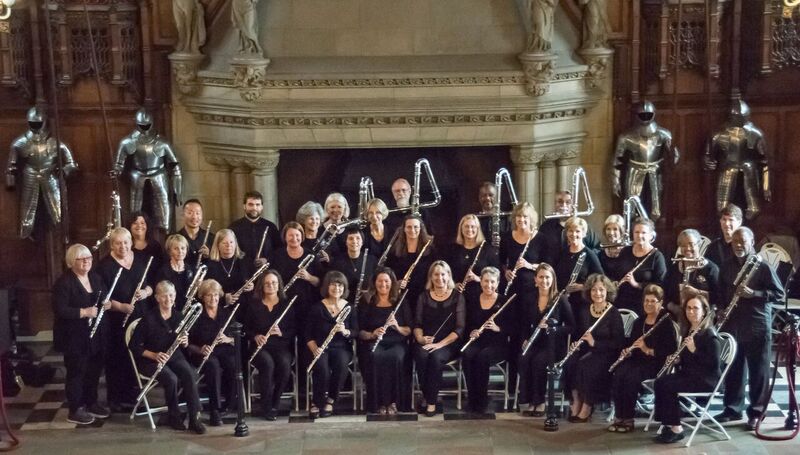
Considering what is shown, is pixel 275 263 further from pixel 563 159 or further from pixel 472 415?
pixel 563 159

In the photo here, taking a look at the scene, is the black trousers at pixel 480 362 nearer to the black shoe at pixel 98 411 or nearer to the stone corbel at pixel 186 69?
the black shoe at pixel 98 411

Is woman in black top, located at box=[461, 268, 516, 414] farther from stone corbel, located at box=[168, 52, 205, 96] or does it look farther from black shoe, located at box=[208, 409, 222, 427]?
stone corbel, located at box=[168, 52, 205, 96]

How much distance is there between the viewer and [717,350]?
9953 mm

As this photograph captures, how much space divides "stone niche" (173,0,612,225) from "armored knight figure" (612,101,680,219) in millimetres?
530

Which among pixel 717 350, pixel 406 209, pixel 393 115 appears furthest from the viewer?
pixel 393 115

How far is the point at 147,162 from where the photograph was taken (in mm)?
12555

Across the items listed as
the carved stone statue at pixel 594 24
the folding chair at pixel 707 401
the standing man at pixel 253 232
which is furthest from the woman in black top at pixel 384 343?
the carved stone statue at pixel 594 24

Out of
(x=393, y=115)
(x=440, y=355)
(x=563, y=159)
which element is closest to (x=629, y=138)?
(x=563, y=159)

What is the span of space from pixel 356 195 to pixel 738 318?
4.06m

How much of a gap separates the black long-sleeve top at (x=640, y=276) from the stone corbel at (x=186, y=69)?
13.8 ft

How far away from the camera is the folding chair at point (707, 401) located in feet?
32.8

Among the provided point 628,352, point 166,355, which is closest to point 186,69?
point 166,355

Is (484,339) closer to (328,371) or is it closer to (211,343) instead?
(328,371)

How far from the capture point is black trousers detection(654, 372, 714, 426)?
1000cm
